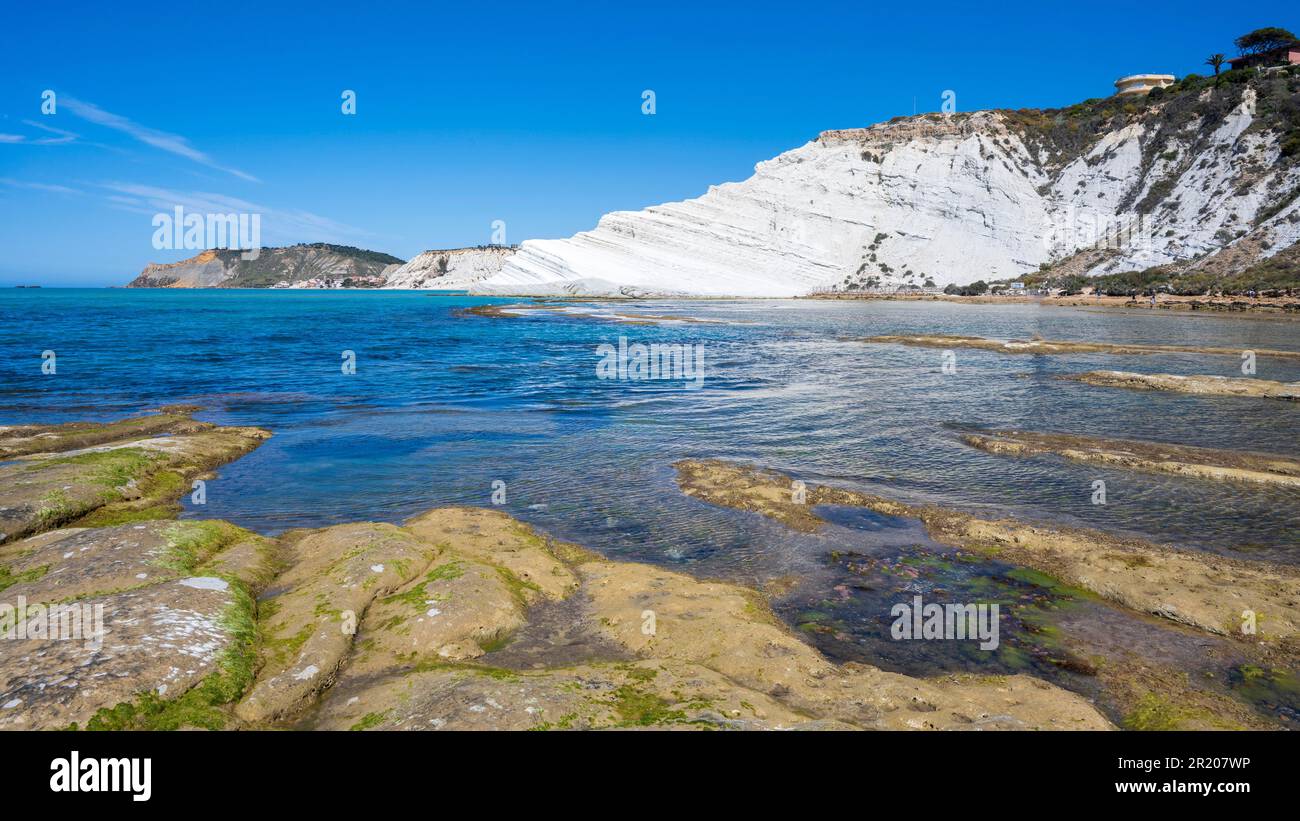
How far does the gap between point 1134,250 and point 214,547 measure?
103 metres

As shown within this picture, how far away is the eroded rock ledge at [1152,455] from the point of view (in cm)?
1322

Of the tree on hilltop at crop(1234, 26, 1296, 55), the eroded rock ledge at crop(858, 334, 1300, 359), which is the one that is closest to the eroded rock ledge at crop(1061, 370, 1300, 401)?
the eroded rock ledge at crop(858, 334, 1300, 359)

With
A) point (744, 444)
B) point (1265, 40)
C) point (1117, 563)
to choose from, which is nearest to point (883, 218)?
point (1265, 40)

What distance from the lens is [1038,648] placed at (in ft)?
23.7

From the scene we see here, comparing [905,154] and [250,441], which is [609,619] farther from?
[905,154]

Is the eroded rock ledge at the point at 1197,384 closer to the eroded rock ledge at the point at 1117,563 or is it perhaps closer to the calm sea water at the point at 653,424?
the calm sea water at the point at 653,424

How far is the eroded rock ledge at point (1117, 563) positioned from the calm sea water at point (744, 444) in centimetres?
49

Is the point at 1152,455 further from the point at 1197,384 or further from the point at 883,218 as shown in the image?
the point at 883,218

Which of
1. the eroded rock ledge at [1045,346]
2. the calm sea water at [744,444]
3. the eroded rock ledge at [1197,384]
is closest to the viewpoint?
the calm sea water at [744,444]

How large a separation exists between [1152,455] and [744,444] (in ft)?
29.3

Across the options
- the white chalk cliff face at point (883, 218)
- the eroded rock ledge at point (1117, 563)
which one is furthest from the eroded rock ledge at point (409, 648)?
the white chalk cliff face at point (883, 218)

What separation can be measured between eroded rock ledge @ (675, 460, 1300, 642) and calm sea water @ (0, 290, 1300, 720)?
1.62 feet


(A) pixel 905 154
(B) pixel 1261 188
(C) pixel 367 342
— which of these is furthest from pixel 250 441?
(A) pixel 905 154
